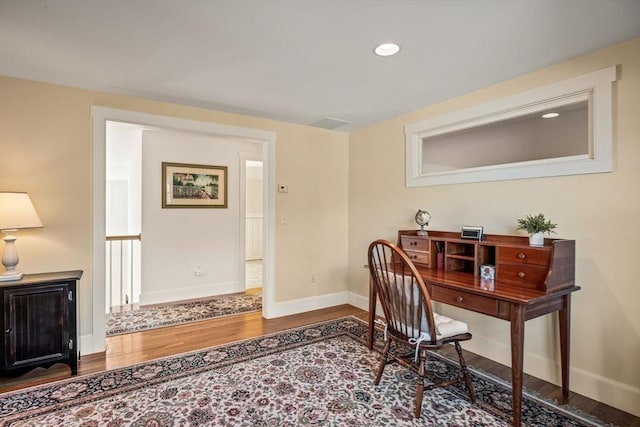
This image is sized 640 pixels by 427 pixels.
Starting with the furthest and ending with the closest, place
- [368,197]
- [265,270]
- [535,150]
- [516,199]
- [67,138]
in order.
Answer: [368,197]
[265,270]
[535,150]
[67,138]
[516,199]

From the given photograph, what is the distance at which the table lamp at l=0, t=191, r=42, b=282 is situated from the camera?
2328 millimetres

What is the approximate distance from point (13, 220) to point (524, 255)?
3595 mm

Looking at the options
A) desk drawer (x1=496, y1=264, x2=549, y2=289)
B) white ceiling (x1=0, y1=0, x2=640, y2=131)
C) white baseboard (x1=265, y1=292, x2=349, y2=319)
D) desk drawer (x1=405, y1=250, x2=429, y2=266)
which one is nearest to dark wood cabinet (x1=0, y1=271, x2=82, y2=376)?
white ceiling (x1=0, y1=0, x2=640, y2=131)

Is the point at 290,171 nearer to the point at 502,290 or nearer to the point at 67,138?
the point at 67,138

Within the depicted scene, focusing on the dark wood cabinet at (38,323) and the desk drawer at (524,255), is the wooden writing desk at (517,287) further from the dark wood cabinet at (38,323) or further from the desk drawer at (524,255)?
the dark wood cabinet at (38,323)

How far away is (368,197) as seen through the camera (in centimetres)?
406

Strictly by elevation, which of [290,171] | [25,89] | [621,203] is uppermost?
[25,89]

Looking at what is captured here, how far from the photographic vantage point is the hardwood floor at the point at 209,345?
213 cm

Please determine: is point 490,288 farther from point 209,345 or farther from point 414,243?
point 209,345

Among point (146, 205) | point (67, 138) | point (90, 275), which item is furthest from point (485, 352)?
point (146, 205)

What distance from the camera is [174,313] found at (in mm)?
3957

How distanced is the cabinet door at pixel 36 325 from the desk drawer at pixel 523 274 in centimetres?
324

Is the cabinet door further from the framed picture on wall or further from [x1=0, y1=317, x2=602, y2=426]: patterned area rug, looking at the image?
the framed picture on wall

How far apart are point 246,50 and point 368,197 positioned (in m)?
2.38
